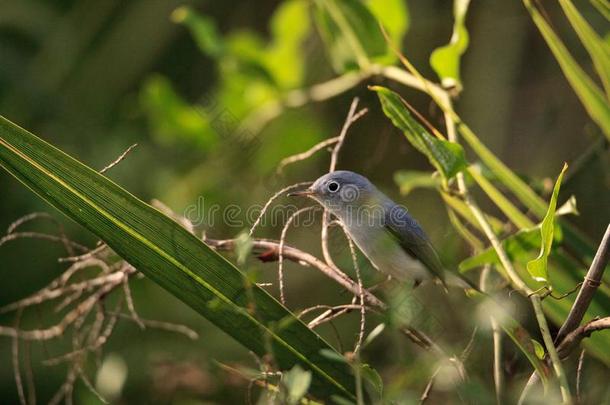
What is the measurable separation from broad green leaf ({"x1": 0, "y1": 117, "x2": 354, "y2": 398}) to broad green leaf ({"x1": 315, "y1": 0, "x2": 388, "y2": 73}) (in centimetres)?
88

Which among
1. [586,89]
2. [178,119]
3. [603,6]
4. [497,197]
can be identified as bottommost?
[178,119]

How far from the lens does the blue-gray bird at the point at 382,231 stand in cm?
217

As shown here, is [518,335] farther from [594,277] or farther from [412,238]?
[412,238]

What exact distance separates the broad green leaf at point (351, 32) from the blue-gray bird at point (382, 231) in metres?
0.28

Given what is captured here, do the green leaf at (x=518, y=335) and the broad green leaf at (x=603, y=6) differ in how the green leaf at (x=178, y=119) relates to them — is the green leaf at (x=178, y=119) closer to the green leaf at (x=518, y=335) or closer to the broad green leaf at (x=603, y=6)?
the broad green leaf at (x=603, y=6)

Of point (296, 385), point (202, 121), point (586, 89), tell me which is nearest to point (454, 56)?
point (586, 89)

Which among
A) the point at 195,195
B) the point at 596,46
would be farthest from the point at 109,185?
the point at 195,195

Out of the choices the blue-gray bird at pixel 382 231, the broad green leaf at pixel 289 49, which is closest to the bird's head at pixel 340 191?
the blue-gray bird at pixel 382 231

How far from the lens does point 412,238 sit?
219cm

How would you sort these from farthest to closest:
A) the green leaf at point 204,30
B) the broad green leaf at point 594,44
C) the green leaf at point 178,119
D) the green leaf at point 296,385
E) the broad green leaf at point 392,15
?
the green leaf at point 178,119, the green leaf at point 204,30, the broad green leaf at point 392,15, the broad green leaf at point 594,44, the green leaf at point 296,385

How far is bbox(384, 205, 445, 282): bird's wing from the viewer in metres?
2.14

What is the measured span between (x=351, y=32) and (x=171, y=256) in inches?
36.3

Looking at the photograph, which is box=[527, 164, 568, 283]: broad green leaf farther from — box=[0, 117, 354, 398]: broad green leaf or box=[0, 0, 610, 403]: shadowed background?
box=[0, 0, 610, 403]: shadowed background

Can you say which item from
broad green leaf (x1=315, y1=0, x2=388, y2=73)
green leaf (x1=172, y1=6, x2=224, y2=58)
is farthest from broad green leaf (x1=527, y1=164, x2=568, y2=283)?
green leaf (x1=172, y1=6, x2=224, y2=58)
